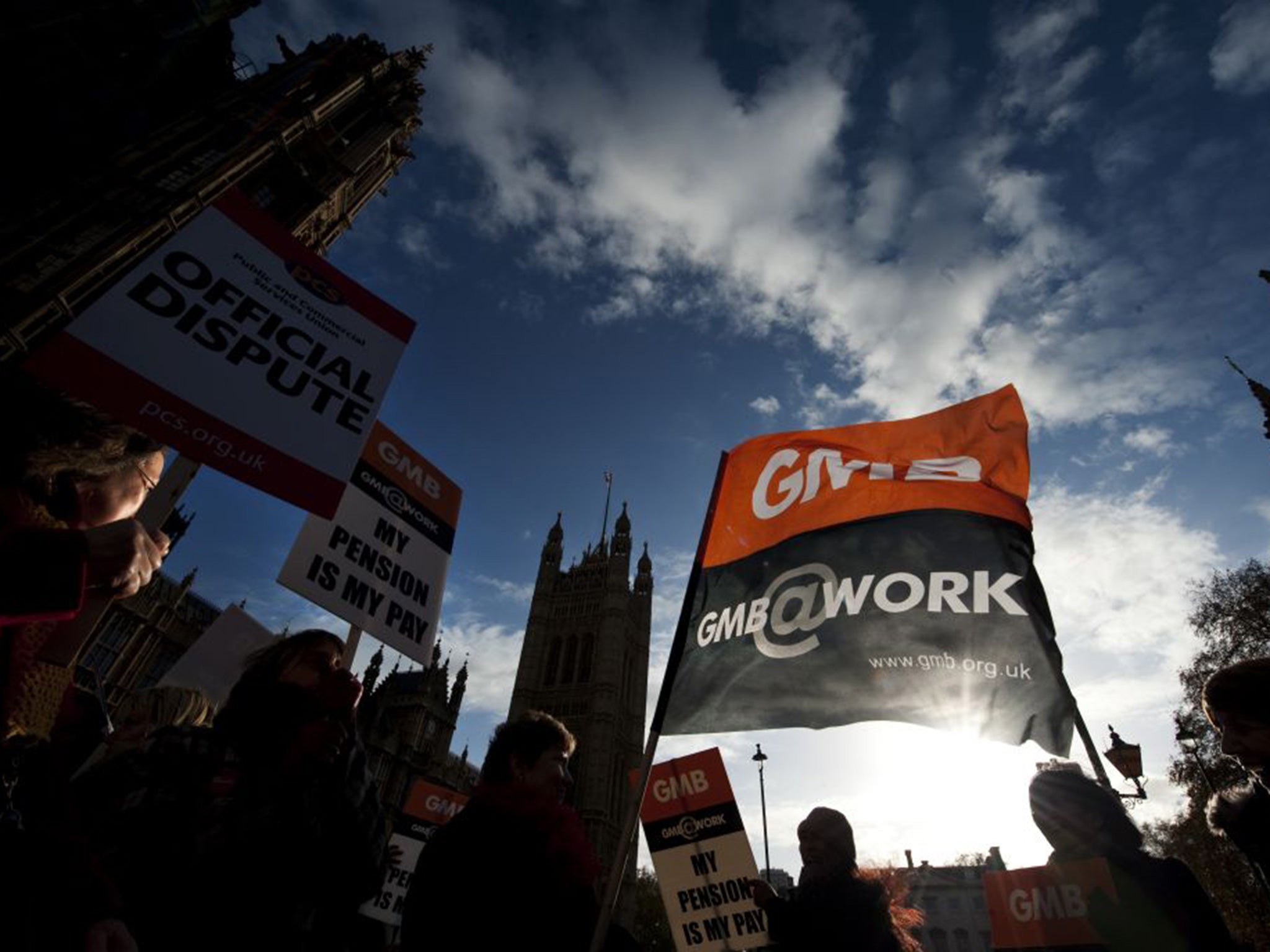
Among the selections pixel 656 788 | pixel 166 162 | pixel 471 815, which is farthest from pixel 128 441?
pixel 166 162

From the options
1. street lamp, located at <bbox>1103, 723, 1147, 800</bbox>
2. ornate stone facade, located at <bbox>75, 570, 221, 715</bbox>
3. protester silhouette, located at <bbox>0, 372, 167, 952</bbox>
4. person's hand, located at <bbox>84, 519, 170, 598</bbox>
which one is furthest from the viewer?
ornate stone facade, located at <bbox>75, 570, 221, 715</bbox>

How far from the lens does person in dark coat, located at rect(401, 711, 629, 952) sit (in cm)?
197

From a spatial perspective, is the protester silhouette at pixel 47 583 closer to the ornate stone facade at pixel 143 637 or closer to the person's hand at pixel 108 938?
the person's hand at pixel 108 938

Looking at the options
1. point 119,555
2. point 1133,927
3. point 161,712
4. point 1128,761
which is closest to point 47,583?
point 119,555

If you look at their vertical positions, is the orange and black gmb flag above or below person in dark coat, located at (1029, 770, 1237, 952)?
above

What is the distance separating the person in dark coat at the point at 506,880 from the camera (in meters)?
1.97

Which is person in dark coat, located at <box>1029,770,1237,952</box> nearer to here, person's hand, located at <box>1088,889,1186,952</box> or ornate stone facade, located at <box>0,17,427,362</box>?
person's hand, located at <box>1088,889,1186,952</box>

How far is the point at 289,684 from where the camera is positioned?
2.12m

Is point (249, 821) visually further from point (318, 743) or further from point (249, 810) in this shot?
point (318, 743)

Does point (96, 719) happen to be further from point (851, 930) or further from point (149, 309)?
point (851, 930)


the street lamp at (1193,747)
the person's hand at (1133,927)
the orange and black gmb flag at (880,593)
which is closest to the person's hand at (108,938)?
the orange and black gmb flag at (880,593)

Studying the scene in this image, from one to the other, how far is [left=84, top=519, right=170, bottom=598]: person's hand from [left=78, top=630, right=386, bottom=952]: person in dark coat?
71 cm

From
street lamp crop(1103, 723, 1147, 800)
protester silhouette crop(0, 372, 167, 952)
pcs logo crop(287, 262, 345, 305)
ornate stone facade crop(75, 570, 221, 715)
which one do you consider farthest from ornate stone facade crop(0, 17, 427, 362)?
ornate stone facade crop(75, 570, 221, 715)

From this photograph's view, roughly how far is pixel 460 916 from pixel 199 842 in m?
0.83
